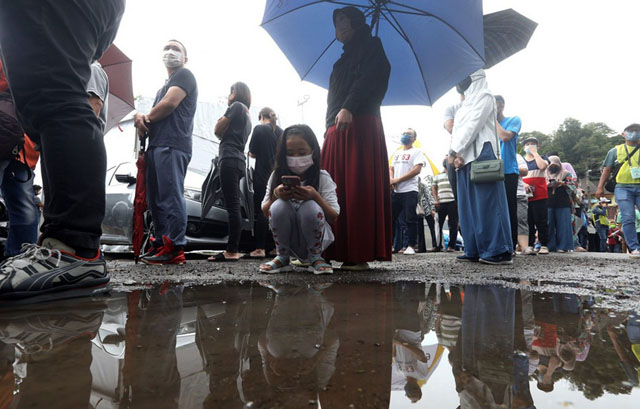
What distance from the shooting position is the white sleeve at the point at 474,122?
332cm

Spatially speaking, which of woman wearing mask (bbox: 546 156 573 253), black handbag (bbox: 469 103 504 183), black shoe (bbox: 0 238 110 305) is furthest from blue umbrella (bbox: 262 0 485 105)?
woman wearing mask (bbox: 546 156 573 253)

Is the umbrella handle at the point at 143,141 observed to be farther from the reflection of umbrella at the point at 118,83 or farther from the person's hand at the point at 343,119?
the person's hand at the point at 343,119

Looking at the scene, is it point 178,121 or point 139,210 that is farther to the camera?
point 178,121

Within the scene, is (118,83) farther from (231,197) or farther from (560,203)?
(560,203)

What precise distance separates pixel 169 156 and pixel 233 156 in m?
0.63

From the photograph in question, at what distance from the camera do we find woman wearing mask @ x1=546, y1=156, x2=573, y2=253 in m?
5.96

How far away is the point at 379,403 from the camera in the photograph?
55cm

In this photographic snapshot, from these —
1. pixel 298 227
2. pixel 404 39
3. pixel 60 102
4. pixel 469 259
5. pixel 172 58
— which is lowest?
pixel 469 259

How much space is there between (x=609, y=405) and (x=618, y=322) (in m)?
0.64

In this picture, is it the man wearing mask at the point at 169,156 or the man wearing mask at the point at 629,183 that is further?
the man wearing mask at the point at 629,183

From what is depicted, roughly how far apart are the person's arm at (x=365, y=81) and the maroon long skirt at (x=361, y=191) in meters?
0.12

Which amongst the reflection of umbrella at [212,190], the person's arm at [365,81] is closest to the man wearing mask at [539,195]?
the person's arm at [365,81]

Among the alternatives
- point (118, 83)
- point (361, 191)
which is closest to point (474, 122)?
point (361, 191)

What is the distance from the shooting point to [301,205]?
2490 millimetres
